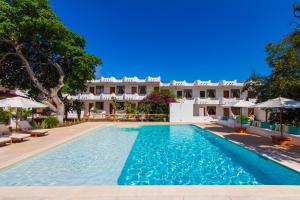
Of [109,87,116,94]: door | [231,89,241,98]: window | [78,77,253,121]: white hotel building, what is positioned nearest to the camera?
[78,77,253,121]: white hotel building

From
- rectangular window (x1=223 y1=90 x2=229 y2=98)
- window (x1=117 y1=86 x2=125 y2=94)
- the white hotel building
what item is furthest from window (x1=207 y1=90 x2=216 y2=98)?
window (x1=117 y1=86 x2=125 y2=94)

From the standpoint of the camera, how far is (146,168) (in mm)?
10047

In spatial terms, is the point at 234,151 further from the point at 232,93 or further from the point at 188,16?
the point at 232,93

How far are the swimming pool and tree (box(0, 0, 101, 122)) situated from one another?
13.7 m

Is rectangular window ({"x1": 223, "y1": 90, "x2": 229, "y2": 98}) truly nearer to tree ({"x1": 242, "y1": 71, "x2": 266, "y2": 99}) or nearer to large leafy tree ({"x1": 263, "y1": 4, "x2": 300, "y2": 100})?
tree ({"x1": 242, "y1": 71, "x2": 266, "y2": 99})

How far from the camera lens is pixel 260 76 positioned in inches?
838

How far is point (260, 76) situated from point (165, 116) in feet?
49.3

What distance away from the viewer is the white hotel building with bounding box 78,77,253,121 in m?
46.3

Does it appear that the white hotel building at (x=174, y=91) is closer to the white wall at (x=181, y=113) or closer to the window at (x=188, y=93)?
the window at (x=188, y=93)
